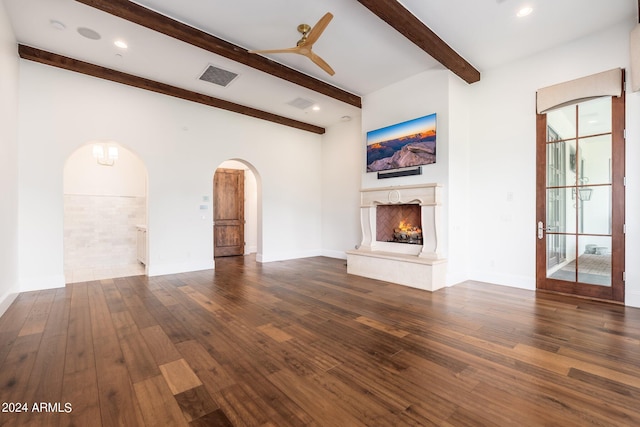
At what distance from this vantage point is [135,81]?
5.05m

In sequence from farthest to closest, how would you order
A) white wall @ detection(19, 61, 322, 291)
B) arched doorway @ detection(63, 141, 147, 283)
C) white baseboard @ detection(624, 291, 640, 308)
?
arched doorway @ detection(63, 141, 147, 283) → white wall @ detection(19, 61, 322, 291) → white baseboard @ detection(624, 291, 640, 308)

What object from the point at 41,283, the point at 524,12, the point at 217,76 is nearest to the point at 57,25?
the point at 217,76

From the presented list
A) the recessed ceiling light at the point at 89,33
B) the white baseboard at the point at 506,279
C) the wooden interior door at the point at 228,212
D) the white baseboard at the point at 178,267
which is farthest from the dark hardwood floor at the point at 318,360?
the wooden interior door at the point at 228,212

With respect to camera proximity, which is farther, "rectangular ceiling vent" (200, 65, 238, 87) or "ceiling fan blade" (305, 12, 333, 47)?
"rectangular ceiling vent" (200, 65, 238, 87)

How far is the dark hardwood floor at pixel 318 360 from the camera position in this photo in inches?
67.8

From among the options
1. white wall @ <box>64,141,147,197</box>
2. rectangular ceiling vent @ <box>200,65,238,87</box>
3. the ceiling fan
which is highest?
rectangular ceiling vent @ <box>200,65,238,87</box>

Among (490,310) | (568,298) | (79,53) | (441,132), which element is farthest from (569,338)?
(79,53)

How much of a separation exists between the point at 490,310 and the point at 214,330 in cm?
305

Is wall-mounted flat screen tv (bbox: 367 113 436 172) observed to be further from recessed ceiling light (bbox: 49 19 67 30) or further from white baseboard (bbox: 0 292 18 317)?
white baseboard (bbox: 0 292 18 317)

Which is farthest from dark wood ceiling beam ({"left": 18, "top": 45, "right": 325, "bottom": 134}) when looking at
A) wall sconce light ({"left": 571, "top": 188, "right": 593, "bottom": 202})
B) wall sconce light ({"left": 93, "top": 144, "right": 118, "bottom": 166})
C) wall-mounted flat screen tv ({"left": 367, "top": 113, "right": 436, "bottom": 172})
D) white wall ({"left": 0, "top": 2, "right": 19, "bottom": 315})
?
wall sconce light ({"left": 571, "top": 188, "right": 593, "bottom": 202})

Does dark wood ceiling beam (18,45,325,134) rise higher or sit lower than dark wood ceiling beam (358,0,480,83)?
higher

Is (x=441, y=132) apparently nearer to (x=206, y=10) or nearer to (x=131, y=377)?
(x=206, y=10)

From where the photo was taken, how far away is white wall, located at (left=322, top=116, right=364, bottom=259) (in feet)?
23.1

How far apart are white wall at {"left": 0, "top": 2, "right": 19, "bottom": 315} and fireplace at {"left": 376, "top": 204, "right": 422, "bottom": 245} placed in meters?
5.20
